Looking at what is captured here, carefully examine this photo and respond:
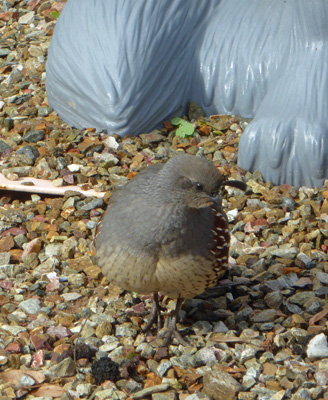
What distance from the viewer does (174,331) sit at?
471 centimetres

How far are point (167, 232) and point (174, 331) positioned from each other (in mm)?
734

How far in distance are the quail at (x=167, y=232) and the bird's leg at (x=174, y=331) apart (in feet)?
0.86

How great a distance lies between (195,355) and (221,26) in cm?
309

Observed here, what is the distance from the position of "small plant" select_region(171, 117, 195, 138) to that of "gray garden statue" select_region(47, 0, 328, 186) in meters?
0.09

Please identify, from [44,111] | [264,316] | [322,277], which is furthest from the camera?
[44,111]

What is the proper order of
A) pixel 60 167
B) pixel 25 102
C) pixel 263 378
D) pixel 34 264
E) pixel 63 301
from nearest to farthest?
pixel 263 378
pixel 63 301
pixel 34 264
pixel 60 167
pixel 25 102

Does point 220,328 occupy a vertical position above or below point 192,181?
below

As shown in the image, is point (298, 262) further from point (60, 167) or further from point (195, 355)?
point (60, 167)

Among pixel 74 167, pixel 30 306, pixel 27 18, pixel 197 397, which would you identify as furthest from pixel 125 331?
pixel 27 18

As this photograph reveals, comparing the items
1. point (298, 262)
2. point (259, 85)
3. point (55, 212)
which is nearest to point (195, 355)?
point (298, 262)

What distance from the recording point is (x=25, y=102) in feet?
23.4

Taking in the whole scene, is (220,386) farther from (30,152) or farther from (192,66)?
(192,66)

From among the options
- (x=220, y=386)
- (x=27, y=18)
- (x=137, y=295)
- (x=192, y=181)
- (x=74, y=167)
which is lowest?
→ (x=137, y=295)

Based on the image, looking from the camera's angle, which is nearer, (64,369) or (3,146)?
(64,369)
